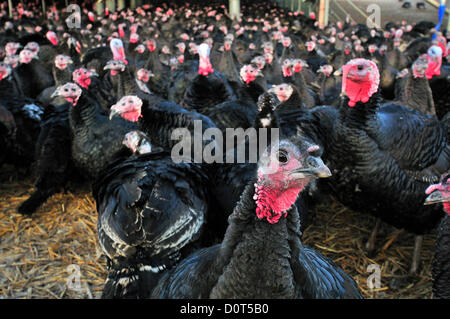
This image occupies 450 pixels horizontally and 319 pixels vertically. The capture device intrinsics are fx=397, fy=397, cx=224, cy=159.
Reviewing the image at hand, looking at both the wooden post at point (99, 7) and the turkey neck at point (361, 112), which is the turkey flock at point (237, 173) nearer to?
the turkey neck at point (361, 112)

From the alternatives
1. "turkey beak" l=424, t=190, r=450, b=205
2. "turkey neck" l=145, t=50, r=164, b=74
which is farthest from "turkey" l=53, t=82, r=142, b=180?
"turkey neck" l=145, t=50, r=164, b=74

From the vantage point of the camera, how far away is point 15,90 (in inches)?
205

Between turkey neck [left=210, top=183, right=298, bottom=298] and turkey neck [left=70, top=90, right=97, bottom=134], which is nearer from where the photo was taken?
turkey neck [left=210, top=183, right=298, bottom=298]

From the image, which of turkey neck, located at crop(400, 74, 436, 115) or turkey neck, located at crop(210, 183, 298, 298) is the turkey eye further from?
turkey neck, located at crop(400, 74, 436, 115)

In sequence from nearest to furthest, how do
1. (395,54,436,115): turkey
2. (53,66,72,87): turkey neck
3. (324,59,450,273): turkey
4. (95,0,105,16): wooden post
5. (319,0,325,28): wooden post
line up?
(324,59,450,273): turkey, (395,54,436,115): turkey, (53,66,72,87): turkey neck, (319,0,325,28): wooden post, (95,0,105,16): wooden post

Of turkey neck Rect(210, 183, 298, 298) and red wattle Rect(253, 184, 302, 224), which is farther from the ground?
red wattle Rect(253, 184, 302, 224)

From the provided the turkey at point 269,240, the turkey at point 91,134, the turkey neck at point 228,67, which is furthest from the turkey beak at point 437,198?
the turkey neck at point 228,67

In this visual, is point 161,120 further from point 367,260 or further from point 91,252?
point 367,260

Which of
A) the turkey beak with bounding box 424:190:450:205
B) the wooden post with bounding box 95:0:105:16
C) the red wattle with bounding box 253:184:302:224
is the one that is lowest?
the wooden post with bounding box 95:0:105:16

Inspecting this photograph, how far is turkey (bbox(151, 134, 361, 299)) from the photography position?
1548 mm

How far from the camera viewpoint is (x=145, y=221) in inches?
95.3

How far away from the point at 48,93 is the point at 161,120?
271 centimetres

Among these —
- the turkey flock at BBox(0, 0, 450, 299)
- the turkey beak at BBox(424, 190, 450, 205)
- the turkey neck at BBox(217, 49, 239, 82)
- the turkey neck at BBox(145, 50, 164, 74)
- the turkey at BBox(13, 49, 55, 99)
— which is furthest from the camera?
the turkey neck at BBox(145, 50, 164, 74)

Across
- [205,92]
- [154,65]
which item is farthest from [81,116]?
[154,65]
